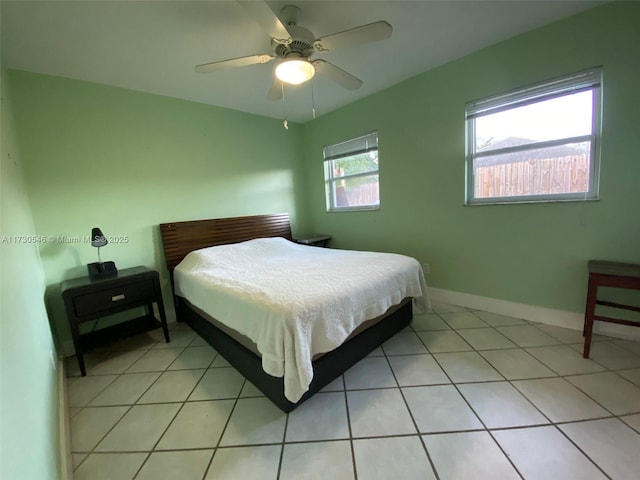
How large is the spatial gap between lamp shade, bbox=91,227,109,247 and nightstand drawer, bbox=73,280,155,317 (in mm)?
444

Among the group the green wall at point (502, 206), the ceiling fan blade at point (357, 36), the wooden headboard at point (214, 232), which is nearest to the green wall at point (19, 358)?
the wooden headboard at point (214, 232)

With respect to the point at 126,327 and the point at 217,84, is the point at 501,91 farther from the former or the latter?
the point at 126,327

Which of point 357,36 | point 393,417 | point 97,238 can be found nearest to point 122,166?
point 97,238

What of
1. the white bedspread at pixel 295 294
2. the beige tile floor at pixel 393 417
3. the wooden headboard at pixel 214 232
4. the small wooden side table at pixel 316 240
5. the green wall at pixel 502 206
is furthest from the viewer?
the small wooden side table at pixel 316 240

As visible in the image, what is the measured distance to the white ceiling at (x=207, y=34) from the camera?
159 centimetres

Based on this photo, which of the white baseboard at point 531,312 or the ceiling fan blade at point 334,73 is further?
the white baseboard at point 531,312

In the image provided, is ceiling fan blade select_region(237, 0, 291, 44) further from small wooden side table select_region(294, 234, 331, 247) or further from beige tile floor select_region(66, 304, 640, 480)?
small wooden side table select_region(294, 234, 331, 247)

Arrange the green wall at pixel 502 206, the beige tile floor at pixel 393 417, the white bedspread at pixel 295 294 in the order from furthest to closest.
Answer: the green wall at pixel 502 206 < the white bedspread at pixel 295 294 < the beige tile floor at pixel 393 417

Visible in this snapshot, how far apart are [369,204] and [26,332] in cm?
311

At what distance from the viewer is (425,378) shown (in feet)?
5.60

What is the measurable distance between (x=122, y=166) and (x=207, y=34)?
4.89 feet

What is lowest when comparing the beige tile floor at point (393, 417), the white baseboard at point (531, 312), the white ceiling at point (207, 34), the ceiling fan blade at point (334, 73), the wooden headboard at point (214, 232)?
the beige tile floor at point (393, 417)

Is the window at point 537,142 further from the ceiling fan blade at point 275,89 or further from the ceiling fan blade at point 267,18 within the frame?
the ceiling fan blade at point 267,18

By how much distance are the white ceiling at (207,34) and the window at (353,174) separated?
902mm
